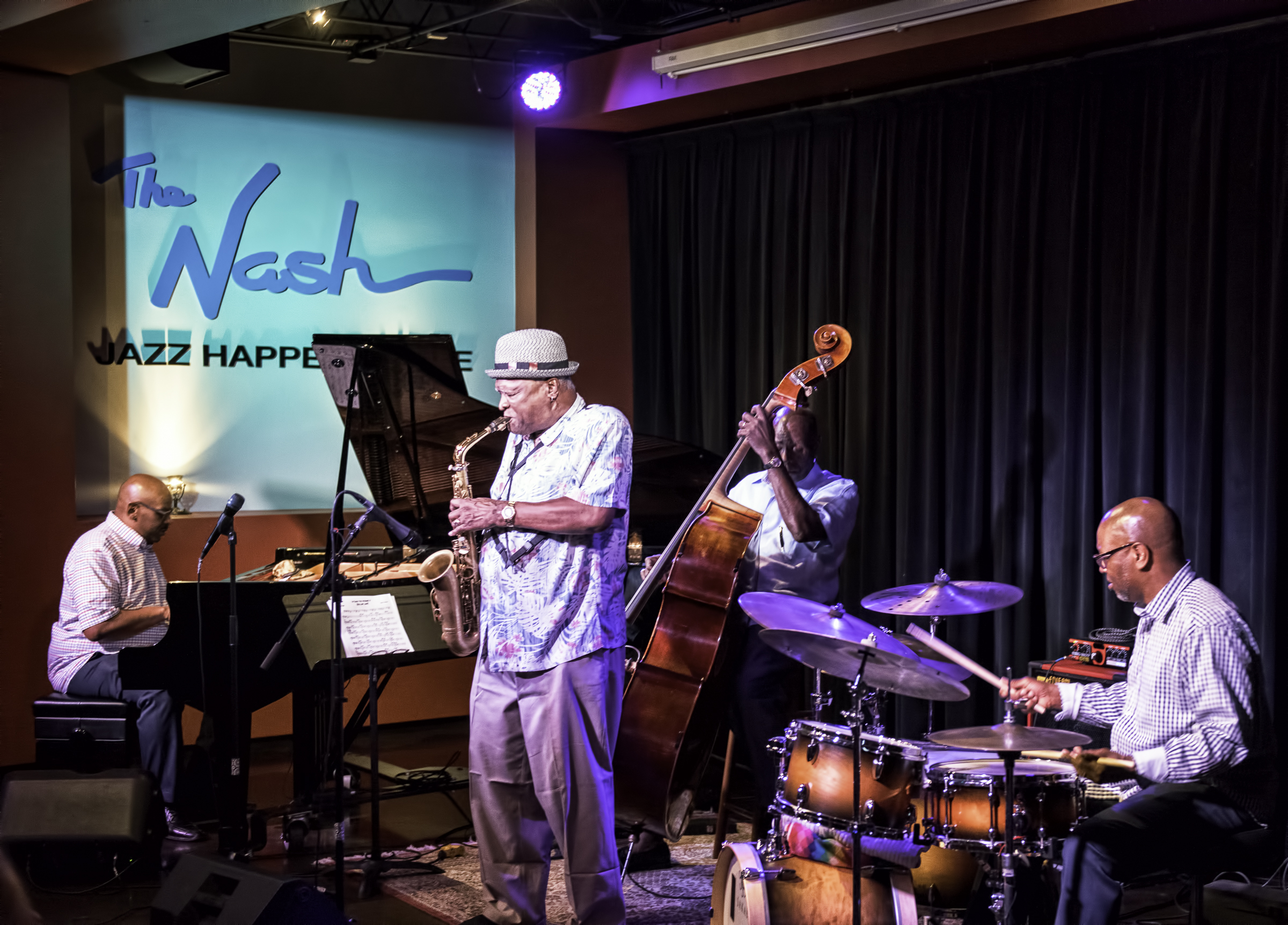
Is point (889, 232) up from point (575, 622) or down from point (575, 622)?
up

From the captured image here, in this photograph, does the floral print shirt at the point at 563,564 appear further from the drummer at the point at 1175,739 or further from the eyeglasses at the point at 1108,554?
the eyeglasses at the point at 1108,554

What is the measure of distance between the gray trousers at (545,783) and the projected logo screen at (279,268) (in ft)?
12.6

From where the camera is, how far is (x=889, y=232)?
6230 mm

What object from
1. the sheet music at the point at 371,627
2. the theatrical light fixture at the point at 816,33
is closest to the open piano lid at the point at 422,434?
the sheet music at the point at 371,627

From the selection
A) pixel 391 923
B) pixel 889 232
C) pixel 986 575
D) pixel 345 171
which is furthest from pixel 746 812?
pixel 345 171

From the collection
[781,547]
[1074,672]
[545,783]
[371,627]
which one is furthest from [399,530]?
[1074,672]

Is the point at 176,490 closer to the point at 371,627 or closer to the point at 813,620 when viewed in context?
the point at 371,627

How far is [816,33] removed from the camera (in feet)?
18.5

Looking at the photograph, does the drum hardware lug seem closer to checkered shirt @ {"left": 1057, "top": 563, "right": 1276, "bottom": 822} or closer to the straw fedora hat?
checkered shirt @ {"left": 1057, "top": 563, "right": 1276, "bottom": 822}

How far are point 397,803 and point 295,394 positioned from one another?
2.48 m

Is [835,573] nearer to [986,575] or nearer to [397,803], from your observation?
[986,575]

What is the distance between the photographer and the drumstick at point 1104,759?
340cm

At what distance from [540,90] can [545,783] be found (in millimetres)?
4481

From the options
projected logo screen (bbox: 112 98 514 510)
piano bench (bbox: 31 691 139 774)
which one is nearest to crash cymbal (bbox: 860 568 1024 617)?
piano bench (bbox: 31 691 139 774)
